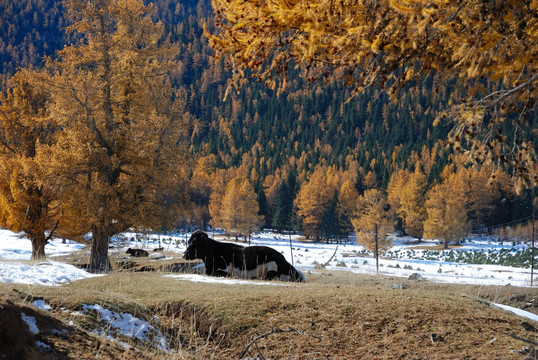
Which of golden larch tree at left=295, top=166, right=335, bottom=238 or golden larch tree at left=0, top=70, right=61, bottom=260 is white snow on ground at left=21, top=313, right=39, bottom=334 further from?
golden larch tree at left=295, top=166, right=335, bottom=238

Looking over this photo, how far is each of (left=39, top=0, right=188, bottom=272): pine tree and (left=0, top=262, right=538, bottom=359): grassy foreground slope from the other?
969 cm

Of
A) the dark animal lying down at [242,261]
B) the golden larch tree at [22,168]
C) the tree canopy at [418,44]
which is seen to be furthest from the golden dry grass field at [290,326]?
the golden larch tree at [22,168]

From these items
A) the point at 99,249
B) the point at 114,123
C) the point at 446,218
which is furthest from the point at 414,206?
the point at 114,123

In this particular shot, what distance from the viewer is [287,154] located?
14812 centimetres

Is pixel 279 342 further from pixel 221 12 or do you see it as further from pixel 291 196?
pixel 291 196

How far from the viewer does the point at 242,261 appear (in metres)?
12.3

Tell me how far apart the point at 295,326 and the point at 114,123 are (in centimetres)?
1279

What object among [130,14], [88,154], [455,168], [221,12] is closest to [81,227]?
[88,154]

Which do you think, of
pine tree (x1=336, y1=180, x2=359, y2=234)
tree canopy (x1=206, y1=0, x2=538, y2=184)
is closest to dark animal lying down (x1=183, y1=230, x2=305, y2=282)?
tree canopy (x1=206, y1=0, x2=538, y2=184)

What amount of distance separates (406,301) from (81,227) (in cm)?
1679

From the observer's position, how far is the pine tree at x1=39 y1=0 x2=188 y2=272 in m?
14.6

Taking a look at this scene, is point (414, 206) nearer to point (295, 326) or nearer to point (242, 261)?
point (242, 261)

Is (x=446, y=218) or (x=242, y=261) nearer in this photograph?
(x=242, y=261)

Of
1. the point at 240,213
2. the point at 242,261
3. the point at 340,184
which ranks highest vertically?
the point at 340,184
